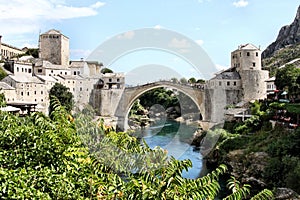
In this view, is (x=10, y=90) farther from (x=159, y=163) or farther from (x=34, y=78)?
(x=159, y=163)

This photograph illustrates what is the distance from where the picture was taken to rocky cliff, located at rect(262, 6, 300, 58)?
164ft

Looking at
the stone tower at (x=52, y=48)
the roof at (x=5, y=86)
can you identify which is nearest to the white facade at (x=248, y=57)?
the roof at (x=5, y=86)

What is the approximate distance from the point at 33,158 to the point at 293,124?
12.8 meters

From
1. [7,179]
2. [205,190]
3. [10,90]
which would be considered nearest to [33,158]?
[7,179]

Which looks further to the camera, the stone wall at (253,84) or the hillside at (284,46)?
the hillside at (284,46)

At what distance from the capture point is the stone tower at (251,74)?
24.3 metres

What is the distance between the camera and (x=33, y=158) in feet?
11.8

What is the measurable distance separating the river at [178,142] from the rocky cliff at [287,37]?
26463 mm

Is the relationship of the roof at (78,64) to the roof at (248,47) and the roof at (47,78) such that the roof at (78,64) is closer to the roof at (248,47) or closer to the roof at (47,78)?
the roof at (47,78)

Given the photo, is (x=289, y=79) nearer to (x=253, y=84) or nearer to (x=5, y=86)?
(x=253, y=84)

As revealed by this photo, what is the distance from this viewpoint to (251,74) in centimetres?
2433

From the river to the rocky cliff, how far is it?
26.5 m

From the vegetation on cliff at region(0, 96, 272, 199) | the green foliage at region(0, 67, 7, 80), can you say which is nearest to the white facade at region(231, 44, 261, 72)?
the green foliage at region(0, 67, 7, 80)

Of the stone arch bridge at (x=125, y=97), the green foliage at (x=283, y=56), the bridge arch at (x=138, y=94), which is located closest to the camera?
the stone arch bridge at (x=125, y=97)
